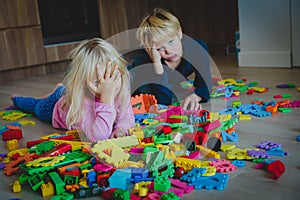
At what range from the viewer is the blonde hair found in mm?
1364

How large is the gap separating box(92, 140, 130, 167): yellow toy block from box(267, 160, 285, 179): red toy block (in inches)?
12.7

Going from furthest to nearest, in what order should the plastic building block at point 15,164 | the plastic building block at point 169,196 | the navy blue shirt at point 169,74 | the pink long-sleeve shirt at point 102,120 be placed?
1. the navy blue shirt at point 169,74
2. the pink long-sleeve shirt at point 102,120
3. the plastic building block at point 15,164
4. the plastic building block at point 169,196

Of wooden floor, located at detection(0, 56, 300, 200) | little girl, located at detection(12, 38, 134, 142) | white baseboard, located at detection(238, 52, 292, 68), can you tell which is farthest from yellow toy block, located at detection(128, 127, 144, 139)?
white baseboard, located at detection(238, 52, 292, 68)

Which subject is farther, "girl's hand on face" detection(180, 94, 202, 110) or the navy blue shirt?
the navy blue shirt

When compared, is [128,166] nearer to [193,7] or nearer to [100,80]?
[100,80]

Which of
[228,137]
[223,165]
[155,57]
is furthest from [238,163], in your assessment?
[155,57]

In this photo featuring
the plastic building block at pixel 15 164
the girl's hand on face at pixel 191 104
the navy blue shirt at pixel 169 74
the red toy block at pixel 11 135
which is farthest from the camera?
the navy blue shirt at pixel 169 74

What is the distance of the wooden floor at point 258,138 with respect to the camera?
791 millimetres

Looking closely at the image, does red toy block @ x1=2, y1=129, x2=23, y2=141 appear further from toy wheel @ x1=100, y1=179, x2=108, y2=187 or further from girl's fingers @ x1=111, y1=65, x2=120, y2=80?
toy wheel @ x1=100, y1=179, x2=108, y2=187

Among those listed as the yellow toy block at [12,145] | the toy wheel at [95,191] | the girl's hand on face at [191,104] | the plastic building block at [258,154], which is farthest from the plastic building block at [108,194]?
the girl's hand on face at [191,104]

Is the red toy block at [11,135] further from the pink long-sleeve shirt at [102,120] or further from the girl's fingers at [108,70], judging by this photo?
the girl's fingers at [108,70]

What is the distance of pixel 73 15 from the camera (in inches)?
113

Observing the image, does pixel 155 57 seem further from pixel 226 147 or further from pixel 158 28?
pixel 226 147

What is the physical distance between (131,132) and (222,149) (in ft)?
0.83
